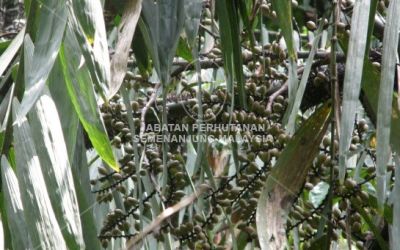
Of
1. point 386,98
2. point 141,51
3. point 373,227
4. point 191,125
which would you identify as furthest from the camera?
point 191,125

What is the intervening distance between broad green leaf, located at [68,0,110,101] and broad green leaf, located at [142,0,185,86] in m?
0.09

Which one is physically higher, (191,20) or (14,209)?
(191,20)

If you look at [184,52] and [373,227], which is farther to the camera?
[184,52]

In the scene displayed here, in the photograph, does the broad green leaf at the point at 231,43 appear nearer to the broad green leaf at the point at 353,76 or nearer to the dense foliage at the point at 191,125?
the dense foliage at the point at 191,125

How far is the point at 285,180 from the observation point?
78 cm

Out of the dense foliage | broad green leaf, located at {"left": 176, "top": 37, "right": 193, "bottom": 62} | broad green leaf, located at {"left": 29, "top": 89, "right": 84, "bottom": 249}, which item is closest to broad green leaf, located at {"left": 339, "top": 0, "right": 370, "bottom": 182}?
the dense foliage

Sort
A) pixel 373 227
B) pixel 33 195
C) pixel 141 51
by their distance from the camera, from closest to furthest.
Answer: pixel 33 195 < pixel 373 227 < pixel 141 51

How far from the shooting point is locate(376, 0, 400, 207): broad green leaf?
665 mm

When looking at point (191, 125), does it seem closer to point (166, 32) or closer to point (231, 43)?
point (231, 43)

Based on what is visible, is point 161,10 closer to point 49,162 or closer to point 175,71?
point 49,162

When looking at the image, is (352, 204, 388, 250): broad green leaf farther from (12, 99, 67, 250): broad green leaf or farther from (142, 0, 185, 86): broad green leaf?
(12, 99, 67, 250): broad green leaf

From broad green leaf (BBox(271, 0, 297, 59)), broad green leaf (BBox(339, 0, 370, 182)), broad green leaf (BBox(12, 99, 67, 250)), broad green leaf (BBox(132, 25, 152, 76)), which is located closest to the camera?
broad green leaf (BBox(12, 99, 67, 250))

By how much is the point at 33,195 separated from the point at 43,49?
11 centimetres

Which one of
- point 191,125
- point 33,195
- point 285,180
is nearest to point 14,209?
point 33,195
